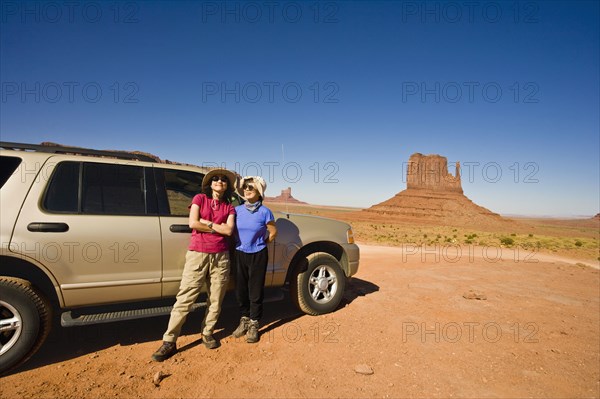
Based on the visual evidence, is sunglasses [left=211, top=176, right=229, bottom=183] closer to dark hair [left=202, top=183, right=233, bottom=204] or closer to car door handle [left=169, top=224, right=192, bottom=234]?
dark hair [left=202, top=183, right=233, bottom=204]

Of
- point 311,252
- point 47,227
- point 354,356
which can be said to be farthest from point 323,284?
point 47,227

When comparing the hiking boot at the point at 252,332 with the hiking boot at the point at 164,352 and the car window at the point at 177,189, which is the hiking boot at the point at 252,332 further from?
the car window at the point at 177,189

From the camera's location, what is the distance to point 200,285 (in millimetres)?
3223

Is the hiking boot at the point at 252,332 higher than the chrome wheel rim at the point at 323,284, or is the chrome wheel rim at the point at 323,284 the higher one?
the chrome wheel rim at the point at 323,284

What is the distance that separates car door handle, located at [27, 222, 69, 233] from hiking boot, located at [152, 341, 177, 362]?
1.47 metres

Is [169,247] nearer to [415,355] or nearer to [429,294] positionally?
[415,355]

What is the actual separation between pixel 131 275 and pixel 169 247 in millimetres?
443

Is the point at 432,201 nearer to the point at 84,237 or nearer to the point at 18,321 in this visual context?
the point at 84,237

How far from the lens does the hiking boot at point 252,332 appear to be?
3508 millimetres

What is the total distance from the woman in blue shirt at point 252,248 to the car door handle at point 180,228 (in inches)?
21.5

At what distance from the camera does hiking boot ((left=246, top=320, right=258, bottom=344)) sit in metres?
3.51

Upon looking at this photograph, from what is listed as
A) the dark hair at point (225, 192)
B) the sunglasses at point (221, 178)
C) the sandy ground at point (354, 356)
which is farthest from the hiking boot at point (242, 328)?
the sunglasses at point (221, 178)

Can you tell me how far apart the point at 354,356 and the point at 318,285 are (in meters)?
1.24

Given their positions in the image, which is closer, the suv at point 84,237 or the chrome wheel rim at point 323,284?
the suv at point 84,237
